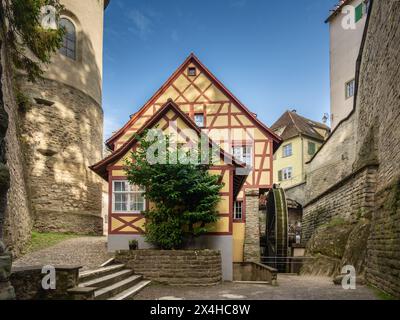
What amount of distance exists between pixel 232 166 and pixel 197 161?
138 cm

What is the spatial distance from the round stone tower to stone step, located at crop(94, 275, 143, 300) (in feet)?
29.0

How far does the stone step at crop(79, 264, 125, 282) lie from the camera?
23.5ft

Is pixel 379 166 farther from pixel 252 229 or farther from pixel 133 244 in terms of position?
pixel 133 244

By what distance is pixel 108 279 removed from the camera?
7.70 metres

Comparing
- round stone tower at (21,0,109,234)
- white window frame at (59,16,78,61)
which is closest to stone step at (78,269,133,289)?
round stone tower at (21,0,109,234)

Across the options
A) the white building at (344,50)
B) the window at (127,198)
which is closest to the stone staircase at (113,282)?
the window at (127,198)

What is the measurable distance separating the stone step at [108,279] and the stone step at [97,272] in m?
0.08

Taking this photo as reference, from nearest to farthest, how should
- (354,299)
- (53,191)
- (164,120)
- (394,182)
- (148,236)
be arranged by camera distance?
(354,299) < (394,182) < (148,236) < (164,120) < (53,191)

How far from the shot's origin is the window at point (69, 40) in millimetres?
18828

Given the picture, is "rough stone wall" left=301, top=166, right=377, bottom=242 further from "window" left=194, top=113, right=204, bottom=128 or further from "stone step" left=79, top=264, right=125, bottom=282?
"stone step" left=79, top=264, right=125, bottom=282

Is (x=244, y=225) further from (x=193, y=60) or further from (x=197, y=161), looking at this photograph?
(x=193, y=60)

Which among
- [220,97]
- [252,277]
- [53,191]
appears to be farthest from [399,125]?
[53,191]

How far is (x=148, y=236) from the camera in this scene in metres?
10.6

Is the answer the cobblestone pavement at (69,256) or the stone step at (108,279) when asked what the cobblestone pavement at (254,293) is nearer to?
the stone step at (108,279)
